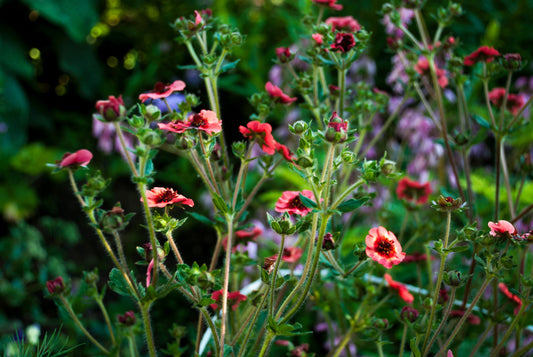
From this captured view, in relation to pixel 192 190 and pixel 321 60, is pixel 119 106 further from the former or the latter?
pixel 192 190

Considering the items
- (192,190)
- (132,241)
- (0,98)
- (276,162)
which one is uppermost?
(276,162)

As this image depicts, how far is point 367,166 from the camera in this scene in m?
0.36

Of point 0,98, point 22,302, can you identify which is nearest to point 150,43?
point 0,98

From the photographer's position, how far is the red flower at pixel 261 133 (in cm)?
39

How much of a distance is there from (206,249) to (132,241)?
0.35 metres

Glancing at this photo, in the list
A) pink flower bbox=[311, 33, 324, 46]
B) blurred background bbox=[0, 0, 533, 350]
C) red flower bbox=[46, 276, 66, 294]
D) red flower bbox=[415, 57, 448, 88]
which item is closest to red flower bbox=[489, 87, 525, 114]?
red flower bbox=[415, 57, 448, 88]

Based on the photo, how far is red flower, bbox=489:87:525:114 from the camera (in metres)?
0.60

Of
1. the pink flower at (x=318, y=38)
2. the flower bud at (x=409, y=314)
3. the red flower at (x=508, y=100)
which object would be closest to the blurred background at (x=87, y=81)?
the red flower at (x=508, y=100)

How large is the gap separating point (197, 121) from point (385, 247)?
7.2 inches

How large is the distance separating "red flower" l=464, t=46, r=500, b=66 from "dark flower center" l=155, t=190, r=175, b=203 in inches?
14.6

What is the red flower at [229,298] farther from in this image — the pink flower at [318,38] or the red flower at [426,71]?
the red flower at [426,71]

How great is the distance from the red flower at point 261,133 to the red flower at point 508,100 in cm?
35

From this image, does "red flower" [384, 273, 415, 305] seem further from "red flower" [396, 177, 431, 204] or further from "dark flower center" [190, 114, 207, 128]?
"dark flower center" [190, 114, 207, 128]

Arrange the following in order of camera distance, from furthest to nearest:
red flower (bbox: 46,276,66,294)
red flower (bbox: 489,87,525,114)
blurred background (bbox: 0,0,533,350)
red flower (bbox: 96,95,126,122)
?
blurred background (bbox: 0,0,533,350) < red flower (bbox: 489,87,525,114) < red flower (bbox: 46,276,66,294) < red flower (bbox: 96,95,126,122)
